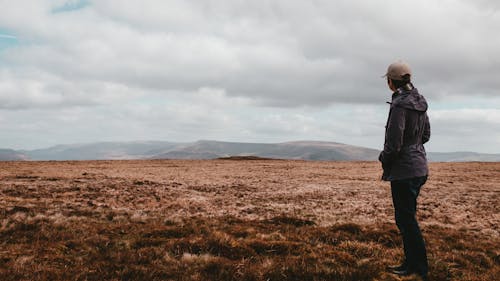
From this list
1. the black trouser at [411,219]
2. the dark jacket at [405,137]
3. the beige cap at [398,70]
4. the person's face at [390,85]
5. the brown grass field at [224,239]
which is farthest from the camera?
the brown grass field at [224,239]

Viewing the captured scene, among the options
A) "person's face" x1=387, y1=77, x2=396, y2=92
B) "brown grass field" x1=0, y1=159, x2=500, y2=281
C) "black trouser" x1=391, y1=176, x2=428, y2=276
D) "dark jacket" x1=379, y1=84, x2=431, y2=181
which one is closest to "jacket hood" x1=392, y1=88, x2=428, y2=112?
"dark jacket" x1=379, y1=84, x2=431, y2=181

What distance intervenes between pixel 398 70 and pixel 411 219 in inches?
122

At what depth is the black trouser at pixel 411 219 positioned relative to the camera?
7.36 meters

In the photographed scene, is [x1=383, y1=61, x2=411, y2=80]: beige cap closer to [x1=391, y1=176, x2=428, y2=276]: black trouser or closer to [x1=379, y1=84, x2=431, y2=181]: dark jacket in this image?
[x1=379, y1=84, x2=431, y2=181]: dark jacket

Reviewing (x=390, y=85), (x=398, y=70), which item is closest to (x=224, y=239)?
(x=390, y=85)

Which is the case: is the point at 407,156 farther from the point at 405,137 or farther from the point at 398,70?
the point at 398,70

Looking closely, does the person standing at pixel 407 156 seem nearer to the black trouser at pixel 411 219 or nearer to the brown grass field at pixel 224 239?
the black trouser at pixel 411 219

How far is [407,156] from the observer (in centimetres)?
734

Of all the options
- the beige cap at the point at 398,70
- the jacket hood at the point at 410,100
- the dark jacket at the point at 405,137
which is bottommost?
the dark jacket at the point at 405,137

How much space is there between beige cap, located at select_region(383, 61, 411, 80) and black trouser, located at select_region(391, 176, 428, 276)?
7.05ft

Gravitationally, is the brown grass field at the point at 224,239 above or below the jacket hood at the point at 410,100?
below

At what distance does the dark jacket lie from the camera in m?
7.16

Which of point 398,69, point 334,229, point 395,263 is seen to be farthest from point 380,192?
point 398,69

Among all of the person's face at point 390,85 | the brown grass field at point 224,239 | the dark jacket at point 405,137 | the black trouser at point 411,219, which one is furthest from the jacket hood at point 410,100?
the brown grass field at point 224,239
